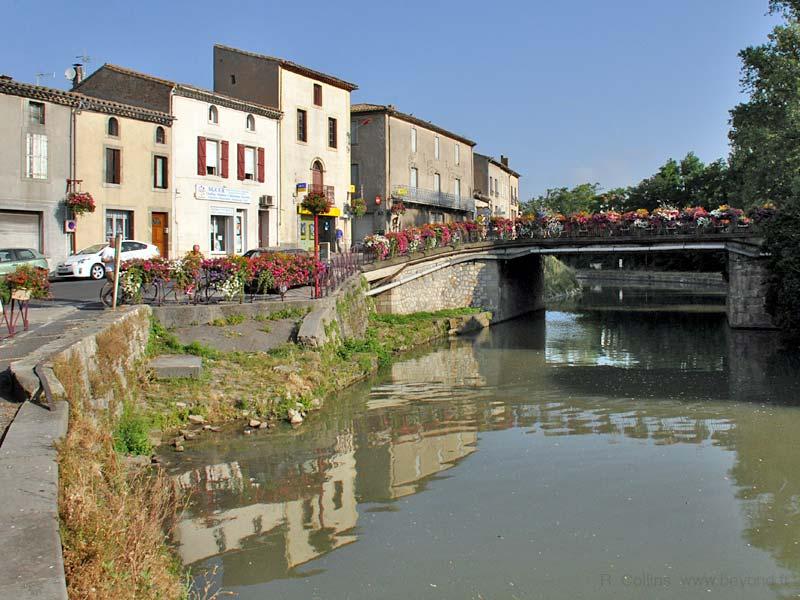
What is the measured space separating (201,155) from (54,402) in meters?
27.0

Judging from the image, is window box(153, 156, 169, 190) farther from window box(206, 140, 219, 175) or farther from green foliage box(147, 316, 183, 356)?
green foliage box(147, 316, 183, 356)

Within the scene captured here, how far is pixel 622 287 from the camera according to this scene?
72.0 metres

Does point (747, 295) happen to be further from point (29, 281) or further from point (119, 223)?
point (29, 281)

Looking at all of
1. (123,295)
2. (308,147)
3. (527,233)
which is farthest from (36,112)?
(527,233)

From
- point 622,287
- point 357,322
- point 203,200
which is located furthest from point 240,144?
point 622,287

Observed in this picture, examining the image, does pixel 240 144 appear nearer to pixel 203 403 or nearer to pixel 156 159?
pixel 156 159

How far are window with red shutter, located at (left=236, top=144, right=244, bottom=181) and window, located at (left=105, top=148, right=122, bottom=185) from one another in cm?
610

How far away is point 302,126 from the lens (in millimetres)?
40312

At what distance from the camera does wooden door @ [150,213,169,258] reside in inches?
1298

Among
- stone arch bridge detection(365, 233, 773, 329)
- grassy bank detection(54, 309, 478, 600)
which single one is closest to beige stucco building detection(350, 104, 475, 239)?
stone arch bridge detection(365, 233, 773, 329)

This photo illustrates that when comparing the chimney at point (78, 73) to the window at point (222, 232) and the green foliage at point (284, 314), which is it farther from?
the green foliage at point (284, 314)

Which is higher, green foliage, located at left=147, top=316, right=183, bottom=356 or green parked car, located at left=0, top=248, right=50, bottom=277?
green parked car, located at left=0, top=248, right=50, bottom=277

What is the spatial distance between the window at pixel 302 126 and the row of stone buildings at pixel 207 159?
6cm

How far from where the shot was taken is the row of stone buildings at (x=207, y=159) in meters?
28.9
